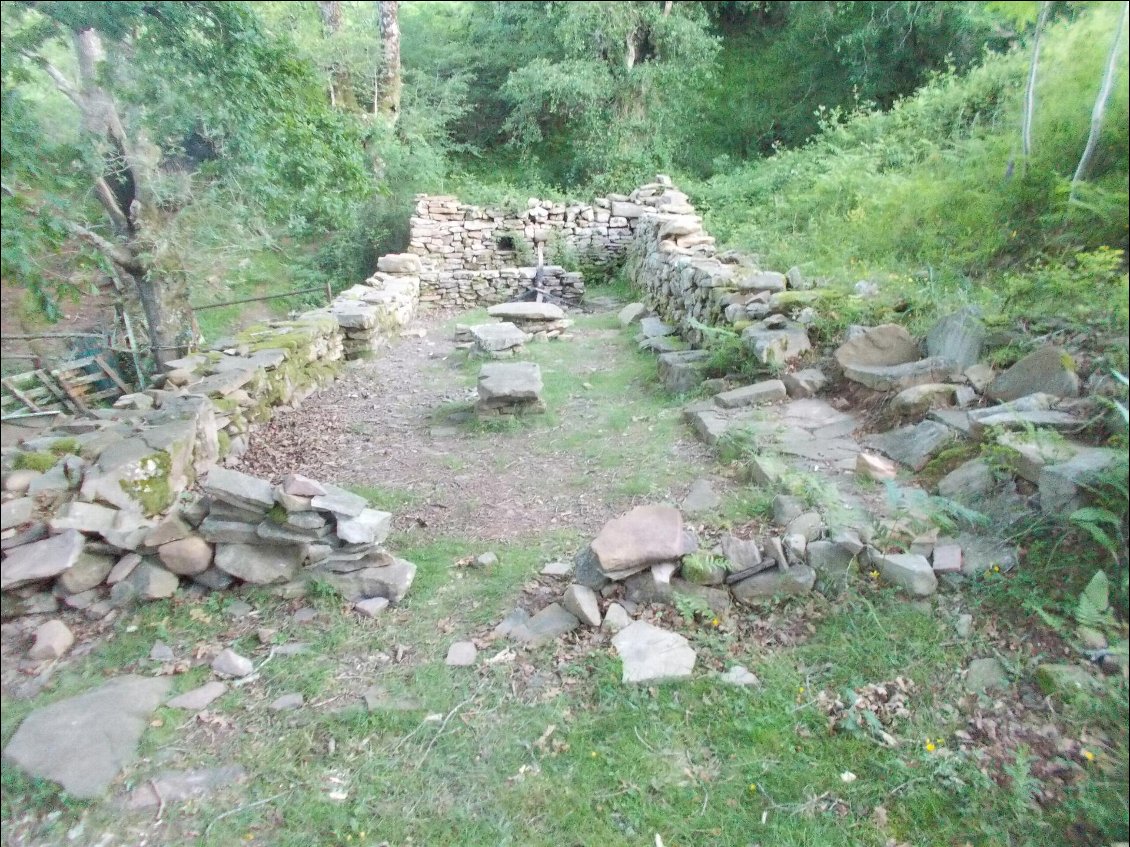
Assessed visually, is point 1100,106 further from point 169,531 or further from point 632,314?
point 632,314

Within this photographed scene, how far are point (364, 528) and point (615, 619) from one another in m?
1.42

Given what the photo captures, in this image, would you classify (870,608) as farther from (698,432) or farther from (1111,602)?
(698,432)

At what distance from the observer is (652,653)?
3041 mm

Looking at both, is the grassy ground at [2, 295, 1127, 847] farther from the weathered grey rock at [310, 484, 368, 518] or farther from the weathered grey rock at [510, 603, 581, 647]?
the weathered grey rock at [310, 484, 368, 518]

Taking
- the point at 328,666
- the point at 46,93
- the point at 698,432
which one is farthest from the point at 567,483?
the point at 46,93

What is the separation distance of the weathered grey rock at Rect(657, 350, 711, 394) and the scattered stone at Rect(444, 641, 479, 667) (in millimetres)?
3678

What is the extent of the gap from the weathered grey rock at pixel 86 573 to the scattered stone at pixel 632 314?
7.56 metres

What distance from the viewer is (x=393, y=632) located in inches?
129

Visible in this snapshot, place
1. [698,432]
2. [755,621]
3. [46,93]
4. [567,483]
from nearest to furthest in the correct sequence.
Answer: [46,93]
[755,621]
[567,483]
[698,432]

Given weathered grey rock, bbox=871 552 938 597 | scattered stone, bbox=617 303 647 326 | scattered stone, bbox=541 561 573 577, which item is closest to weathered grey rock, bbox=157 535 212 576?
scattered stone, bbox=541 561 573 577

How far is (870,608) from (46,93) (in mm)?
3643

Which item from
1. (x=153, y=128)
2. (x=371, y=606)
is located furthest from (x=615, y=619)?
(x=153, y=128)

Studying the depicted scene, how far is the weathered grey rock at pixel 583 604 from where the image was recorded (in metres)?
3.26

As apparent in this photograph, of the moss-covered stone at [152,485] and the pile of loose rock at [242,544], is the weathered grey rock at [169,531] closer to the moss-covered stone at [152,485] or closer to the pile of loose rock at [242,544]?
the pile of loose rock at [242,544]
